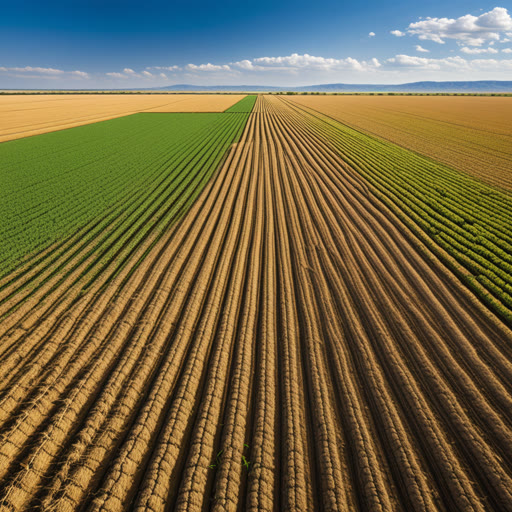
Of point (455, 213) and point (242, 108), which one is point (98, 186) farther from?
point (242, 108)

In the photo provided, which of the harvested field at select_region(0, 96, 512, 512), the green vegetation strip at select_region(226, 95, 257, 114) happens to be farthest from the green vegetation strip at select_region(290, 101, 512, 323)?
the green vegetation strip at select_region(226, 95, 257, 114)

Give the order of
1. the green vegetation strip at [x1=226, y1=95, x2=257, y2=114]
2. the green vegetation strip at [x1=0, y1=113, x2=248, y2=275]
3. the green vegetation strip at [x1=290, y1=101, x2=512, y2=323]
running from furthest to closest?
1. the green vegetation strip at [x1=226, y1=95, x2=257, y2=114]
2. the green vegetation strip at [x1=0, y1=113, x2=248, y2=275]
3. the green vegetation strip at [x1=290, y1=101, x2=512, y2=323]

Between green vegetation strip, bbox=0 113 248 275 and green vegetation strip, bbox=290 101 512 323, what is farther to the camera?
green vegetation strip, bbox=0 113 248 275

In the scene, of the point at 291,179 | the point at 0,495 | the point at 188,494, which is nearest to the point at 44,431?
the point at 0,495

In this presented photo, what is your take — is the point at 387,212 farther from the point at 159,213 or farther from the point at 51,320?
the point at 51,320

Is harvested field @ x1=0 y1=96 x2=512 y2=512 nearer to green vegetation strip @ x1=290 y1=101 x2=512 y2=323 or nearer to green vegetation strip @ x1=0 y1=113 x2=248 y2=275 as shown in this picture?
green vegetation strip @ x1=290 y1=101 x2=512 y2=323

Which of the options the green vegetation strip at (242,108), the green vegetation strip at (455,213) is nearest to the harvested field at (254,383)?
the green vegetation strip at (455,213)
